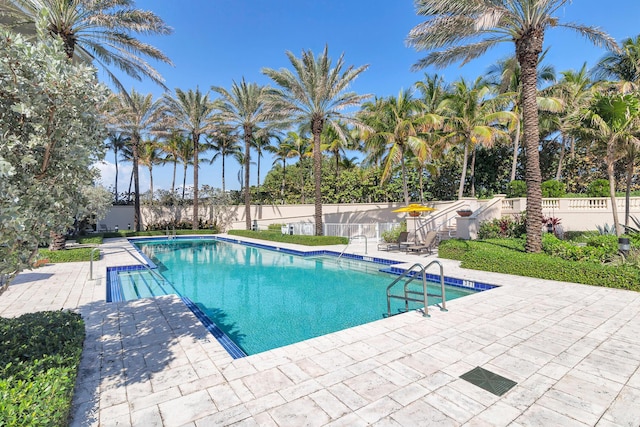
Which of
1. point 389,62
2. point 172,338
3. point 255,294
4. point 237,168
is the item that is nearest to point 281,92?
point 389,62

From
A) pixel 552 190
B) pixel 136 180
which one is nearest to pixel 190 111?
pixel 136 180

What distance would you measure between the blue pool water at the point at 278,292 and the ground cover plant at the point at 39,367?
265 centimetres

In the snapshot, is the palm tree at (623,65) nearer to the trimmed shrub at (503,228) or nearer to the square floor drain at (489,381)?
the trimmed shrub at (503,228)

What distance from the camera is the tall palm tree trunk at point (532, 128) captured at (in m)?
9.38

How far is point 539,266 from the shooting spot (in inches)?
341

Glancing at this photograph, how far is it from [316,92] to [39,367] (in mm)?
15670

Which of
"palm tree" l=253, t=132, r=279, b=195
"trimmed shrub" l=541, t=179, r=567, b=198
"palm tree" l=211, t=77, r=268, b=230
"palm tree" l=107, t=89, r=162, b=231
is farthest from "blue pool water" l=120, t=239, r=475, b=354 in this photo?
"palm tree" l=253, t=132, r=279, b=195

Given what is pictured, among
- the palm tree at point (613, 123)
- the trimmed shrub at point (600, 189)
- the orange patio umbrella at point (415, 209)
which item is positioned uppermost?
the palm tree at point (613, 123)

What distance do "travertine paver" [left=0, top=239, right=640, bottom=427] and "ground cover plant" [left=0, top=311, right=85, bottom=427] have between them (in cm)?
43

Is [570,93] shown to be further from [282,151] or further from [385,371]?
[385,371]

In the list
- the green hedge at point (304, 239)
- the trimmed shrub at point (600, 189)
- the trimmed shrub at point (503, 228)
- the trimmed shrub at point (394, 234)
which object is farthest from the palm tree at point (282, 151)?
the trimmed shrub at point (600, 189)

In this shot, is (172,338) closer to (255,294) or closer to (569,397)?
(255,294)

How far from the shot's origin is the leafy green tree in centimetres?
261

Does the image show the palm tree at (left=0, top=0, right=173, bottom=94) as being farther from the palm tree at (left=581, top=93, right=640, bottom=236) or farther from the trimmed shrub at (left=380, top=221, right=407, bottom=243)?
the palm tree at (left=581, top=93, right=640, bottom=236)
